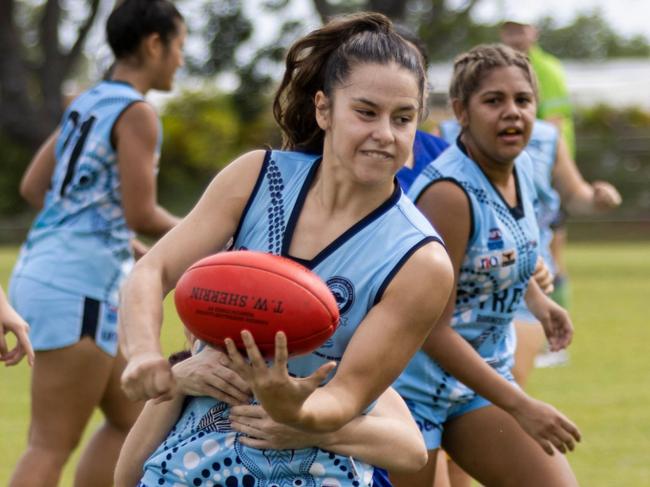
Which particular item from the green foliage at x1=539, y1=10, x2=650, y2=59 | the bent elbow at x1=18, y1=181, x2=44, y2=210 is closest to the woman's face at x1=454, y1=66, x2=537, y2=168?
the bent elbow at x1=18, y1=181, x2=44, y2=210

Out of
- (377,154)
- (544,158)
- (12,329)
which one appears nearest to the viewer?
(377,154)

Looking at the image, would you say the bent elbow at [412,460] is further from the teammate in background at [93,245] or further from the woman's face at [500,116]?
the teammate in background at [93,245]

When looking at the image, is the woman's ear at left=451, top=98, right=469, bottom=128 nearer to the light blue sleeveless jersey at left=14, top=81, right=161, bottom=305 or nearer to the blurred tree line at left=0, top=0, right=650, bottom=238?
the light blue sleeveless jersey at left=14, top=81, right=161, bottom=305

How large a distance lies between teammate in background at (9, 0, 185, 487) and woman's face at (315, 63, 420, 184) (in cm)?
227

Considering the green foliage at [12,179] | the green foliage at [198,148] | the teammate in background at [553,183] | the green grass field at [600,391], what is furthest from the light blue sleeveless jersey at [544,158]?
the green foliage at [12,179]

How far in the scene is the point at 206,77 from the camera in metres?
31.4

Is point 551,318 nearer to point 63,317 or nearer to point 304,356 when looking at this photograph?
point 304,356

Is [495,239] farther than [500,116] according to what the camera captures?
No

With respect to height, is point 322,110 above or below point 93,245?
above

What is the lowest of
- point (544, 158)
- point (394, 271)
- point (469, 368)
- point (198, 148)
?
point (198, 148)

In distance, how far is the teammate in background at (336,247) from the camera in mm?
3150

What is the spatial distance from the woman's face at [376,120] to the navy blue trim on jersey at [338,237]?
94 millimetres

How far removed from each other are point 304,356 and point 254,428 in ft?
0.79

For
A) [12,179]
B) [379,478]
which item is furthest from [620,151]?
[379,478]
